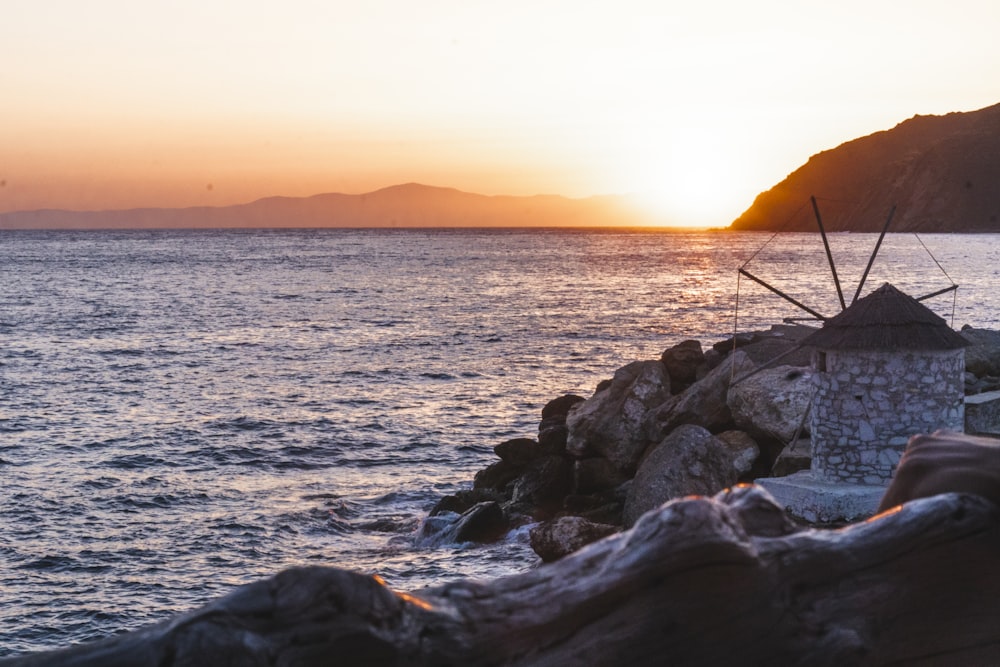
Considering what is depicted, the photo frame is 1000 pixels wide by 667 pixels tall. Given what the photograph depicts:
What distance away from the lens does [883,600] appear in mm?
2709

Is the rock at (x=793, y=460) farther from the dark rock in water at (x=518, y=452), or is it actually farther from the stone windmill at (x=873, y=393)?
the dark rock in water at (x=518, y=452)

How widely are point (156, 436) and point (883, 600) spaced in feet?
104

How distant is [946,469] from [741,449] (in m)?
18.1

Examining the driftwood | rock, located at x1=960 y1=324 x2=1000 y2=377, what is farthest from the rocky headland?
rock, located at x1=960 y1=324 x2=1000 y2=377

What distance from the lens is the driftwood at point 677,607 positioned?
2.16m

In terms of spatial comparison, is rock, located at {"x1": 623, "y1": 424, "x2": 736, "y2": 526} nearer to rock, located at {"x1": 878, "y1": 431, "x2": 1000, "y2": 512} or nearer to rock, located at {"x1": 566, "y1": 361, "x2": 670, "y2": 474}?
rock, located at {"x1": 566, "y1": 361, "x2": 670, "y2": 474}

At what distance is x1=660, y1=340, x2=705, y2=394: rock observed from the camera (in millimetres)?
26219

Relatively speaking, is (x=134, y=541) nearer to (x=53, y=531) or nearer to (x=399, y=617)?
(x=53, y=531)

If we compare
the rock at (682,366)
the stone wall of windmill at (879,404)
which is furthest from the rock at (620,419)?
the stone wall of windmill at (879,404)

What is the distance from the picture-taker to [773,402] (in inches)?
805

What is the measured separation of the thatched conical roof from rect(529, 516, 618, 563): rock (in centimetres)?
485

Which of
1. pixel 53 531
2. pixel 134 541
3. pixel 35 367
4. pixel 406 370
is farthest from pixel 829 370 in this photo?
pixel 35 367

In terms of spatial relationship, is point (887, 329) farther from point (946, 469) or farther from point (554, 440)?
point (946, 469)

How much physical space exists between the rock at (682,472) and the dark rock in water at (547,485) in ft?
17.1
